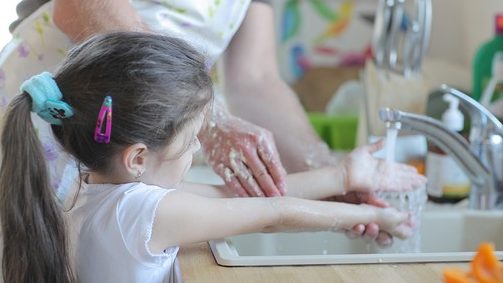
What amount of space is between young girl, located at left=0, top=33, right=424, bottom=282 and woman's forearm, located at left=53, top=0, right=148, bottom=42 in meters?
0.12

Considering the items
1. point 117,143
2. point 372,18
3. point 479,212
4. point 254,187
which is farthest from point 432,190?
point 372,18

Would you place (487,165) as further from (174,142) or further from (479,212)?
(174,142)

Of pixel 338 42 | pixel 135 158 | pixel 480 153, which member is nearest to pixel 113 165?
pixel 135 158

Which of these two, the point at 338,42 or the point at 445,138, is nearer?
the point at 445,138

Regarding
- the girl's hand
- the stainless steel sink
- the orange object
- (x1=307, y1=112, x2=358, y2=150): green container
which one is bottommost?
(x1=307, y1=112, x2=358, y2=150): green container

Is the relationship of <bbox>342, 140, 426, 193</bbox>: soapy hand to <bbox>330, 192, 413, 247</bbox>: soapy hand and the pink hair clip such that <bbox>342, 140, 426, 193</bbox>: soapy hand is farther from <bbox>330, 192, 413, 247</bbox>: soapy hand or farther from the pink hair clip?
the pink hair clip

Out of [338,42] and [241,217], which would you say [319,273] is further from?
[338,42]

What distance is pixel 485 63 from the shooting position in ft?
5.73

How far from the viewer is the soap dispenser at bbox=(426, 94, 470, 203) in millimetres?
1450

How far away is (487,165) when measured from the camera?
1.34 m

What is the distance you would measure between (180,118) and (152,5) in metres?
0.28

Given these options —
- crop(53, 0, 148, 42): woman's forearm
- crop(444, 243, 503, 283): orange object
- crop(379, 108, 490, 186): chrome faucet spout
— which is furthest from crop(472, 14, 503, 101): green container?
crop(444, 243, 503, 283): orange object

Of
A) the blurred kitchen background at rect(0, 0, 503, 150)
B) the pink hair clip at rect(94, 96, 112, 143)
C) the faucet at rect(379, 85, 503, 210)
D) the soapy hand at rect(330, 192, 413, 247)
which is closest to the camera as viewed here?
the pink hair clip at rect(94, 96, 112, 143)

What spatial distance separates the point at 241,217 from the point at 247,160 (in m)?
0.15
